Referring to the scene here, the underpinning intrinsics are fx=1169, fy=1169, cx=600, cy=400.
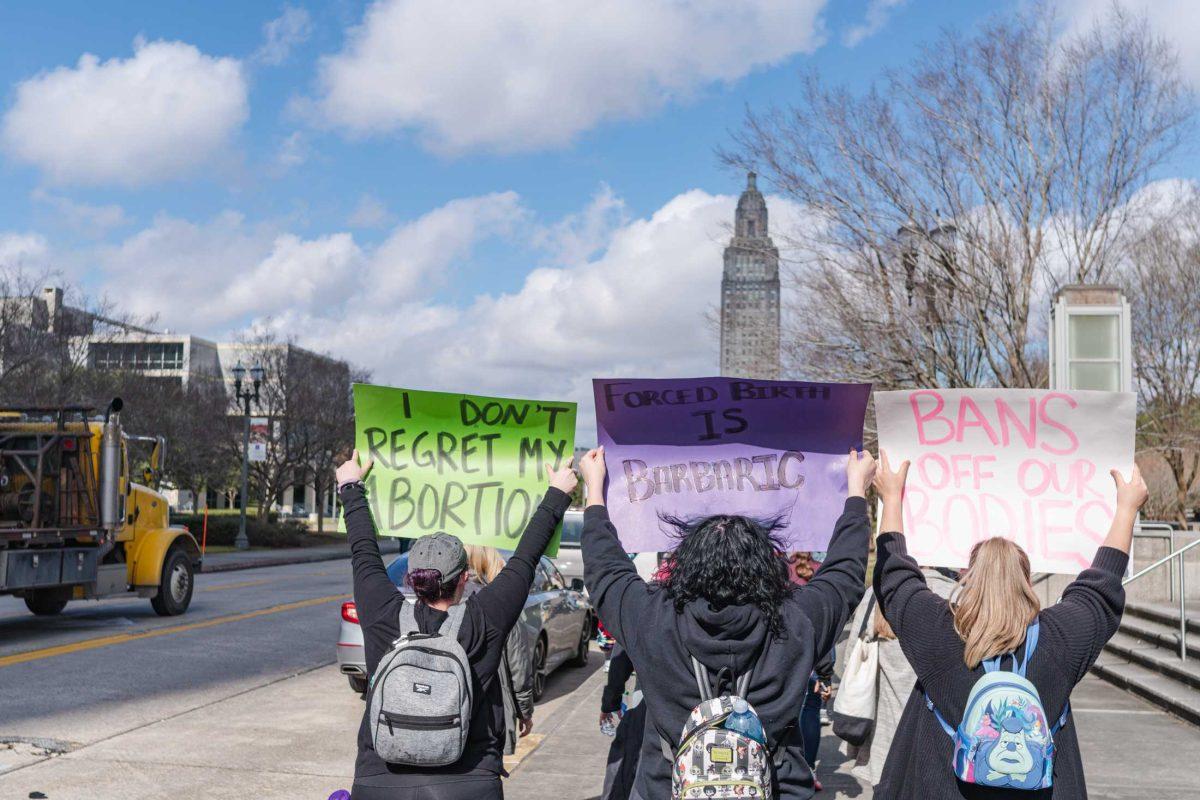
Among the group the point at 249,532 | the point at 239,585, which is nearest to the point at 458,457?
the point at 239,585

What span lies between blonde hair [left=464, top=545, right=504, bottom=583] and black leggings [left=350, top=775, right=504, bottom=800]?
177 centimetres

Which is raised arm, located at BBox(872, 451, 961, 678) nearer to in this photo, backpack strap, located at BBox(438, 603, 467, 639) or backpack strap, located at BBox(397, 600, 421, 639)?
backpack strap, located at BBox(438, 603, 467, 639)

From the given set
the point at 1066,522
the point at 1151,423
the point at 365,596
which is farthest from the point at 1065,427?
the point at 1151,423

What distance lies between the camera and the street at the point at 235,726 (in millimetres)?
7539

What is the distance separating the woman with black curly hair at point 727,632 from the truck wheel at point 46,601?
50.8 ft

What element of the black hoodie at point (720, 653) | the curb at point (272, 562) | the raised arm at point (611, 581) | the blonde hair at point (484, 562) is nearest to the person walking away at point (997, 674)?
the black hoodie at point (720, 653)

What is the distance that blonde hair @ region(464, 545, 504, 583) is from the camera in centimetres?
533

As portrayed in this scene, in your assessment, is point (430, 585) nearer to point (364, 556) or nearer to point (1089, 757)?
point (364, 556)

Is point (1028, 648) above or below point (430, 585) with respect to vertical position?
below

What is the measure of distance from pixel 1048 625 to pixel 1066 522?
131 cm

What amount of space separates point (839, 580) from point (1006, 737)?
2.06ft

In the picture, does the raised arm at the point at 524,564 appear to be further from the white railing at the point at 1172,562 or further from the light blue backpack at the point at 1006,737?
the white railing at the point at 1172,562

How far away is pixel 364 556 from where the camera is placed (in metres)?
3.98

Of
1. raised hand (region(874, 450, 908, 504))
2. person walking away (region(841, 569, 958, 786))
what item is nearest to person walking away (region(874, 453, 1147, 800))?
raised hand (region(874, 450, 908, 504))
